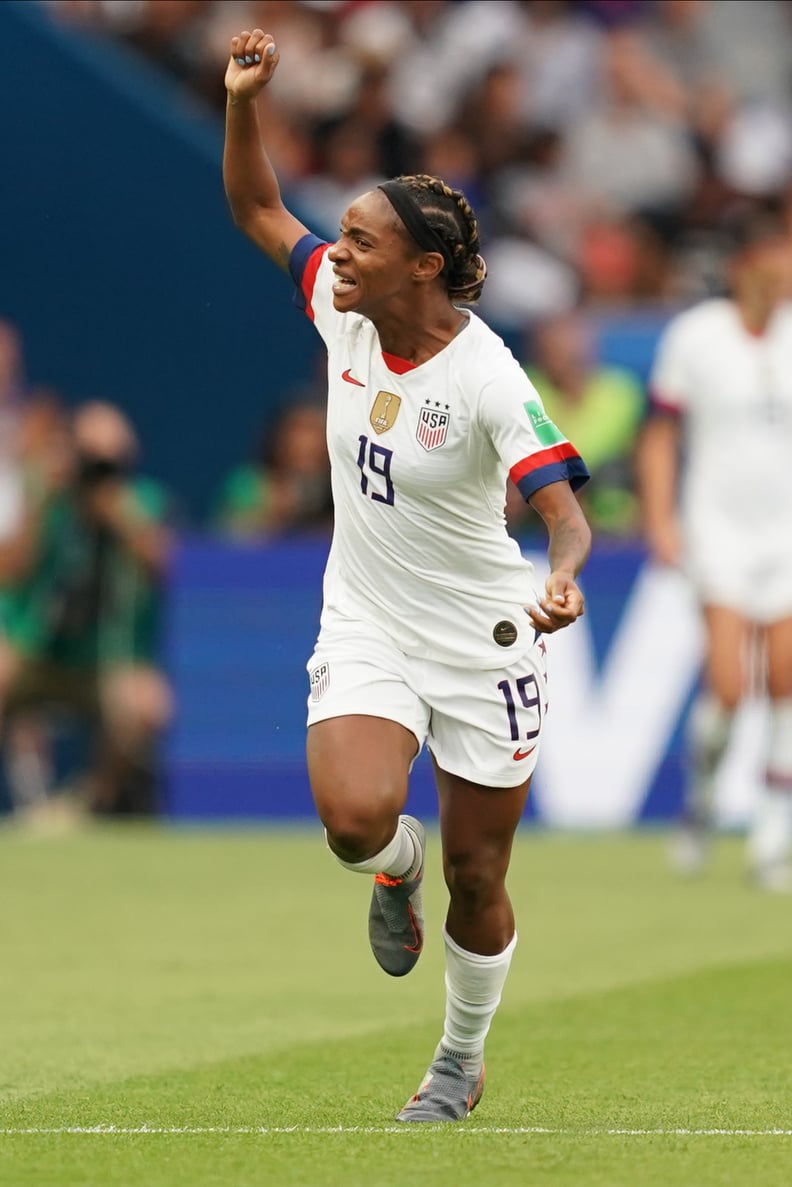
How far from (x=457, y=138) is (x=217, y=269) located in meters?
2.40

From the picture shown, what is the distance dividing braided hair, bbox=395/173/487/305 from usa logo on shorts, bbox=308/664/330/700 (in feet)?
3.25

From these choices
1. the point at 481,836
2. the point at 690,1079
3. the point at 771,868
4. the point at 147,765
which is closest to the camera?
the point at 481,836

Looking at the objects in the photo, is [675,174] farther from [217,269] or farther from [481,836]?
[481,836]

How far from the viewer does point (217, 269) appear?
52.5 feet

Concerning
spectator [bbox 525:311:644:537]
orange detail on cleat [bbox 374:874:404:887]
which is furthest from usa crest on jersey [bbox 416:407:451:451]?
spectator [bbox 525:311:644:537]

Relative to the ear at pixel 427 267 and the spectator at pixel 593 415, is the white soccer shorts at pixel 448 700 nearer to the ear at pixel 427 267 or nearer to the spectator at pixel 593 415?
the ear at pixel 427 267

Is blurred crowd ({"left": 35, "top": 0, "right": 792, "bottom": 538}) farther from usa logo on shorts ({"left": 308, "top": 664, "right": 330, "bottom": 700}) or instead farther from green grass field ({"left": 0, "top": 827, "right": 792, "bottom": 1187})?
usa logo on shorts ({"left": 308, "top": 664, "right": 330, "bottom": 700})

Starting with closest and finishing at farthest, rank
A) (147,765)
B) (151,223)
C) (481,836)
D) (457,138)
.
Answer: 1. (481,836)
2. (147,765)
3. (151,223)
4. (457,138)

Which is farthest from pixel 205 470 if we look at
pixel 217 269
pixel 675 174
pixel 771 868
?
pixel 771 868

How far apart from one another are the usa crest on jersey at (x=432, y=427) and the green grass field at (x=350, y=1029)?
1649 mm

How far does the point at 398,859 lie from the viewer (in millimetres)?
5988

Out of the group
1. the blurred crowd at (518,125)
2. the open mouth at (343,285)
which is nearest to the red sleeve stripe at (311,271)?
the open mouth at (343,285)

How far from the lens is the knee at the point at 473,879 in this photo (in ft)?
19.2

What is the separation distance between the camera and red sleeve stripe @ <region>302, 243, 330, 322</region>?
6270 millimetres
